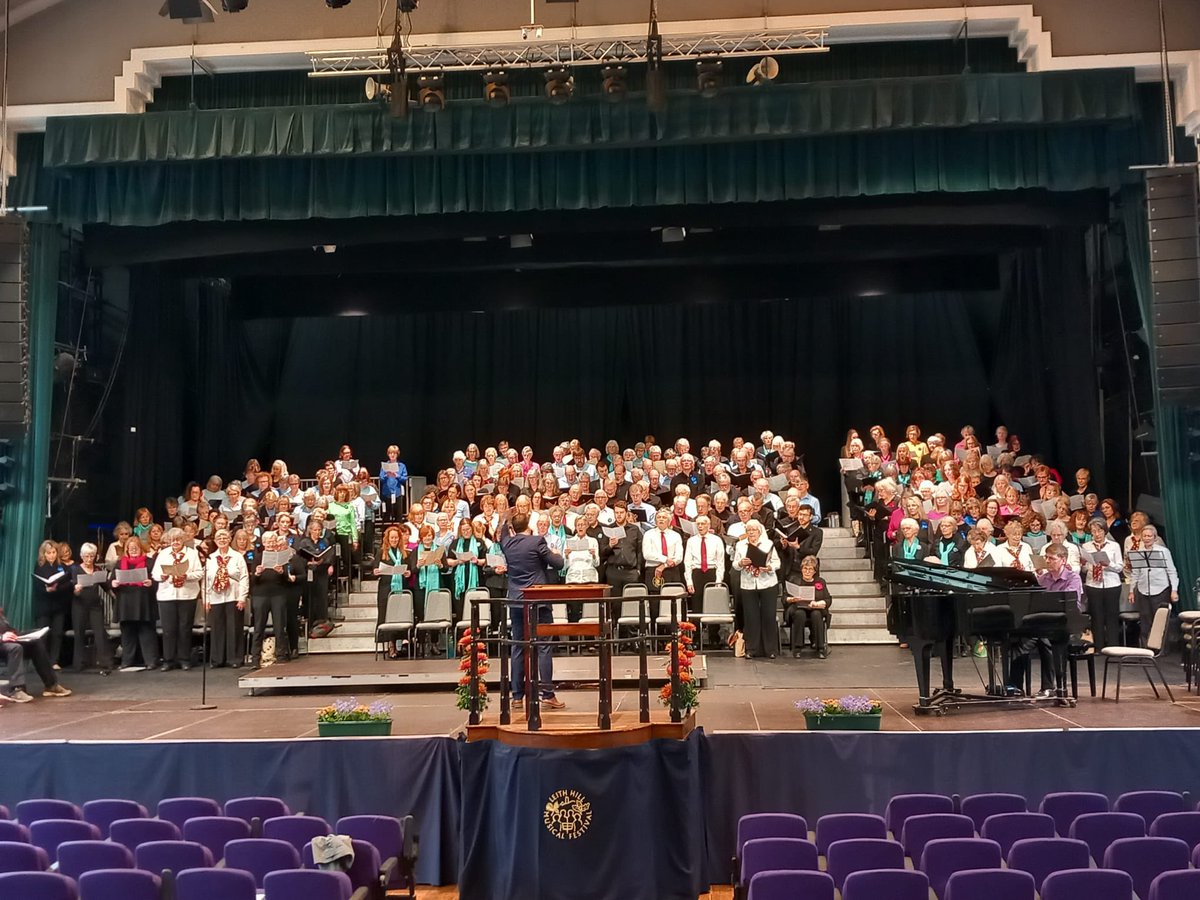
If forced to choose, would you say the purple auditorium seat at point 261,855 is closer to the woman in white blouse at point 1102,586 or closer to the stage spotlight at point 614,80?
the stage spotlight at point 614,80

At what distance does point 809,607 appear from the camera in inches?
492

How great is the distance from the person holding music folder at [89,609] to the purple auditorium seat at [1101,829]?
33.3ft

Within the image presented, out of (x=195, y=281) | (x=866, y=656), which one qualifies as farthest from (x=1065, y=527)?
(x=195, y=281)

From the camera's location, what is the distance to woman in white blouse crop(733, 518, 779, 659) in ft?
40.5

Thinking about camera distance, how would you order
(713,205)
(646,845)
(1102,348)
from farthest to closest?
(1102,348), (713,205), (646,845)

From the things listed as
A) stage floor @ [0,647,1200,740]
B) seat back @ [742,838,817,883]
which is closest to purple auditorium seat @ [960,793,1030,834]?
seat back @ [742,838,817,883]

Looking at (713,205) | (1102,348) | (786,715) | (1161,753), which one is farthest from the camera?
(1102,348)

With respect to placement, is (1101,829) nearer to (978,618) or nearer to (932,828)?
(932,828)

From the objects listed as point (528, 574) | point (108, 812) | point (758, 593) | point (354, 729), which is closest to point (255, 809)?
point (108, 812)

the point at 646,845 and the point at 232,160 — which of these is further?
the point at 232,160

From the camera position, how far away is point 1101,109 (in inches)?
491

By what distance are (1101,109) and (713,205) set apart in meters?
4.25

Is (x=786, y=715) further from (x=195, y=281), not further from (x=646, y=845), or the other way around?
(x=195, y=281)

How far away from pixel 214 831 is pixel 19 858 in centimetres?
104
